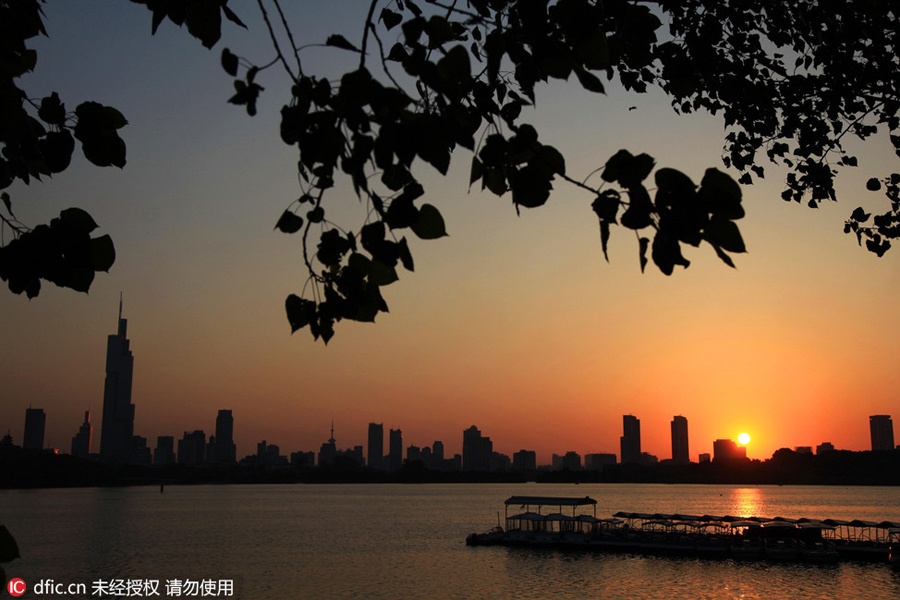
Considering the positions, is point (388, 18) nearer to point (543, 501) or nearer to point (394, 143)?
point (394, 143)

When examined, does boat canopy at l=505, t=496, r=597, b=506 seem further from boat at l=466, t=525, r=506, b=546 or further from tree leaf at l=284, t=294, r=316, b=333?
tree leaf at l=284, t=294, r=316, b=333

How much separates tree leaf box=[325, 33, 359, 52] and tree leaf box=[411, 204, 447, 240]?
0.51 metres

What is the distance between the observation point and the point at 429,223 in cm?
237

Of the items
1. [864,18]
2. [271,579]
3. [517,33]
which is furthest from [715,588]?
[517,33]

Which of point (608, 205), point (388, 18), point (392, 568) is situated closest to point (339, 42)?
point (608, 205)

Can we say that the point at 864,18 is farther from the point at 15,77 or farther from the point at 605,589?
the point at 605,589

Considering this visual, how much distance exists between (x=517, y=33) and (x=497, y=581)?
193 ft

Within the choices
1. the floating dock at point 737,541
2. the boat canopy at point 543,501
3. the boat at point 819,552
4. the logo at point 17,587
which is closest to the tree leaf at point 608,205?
the logo at point 17,587

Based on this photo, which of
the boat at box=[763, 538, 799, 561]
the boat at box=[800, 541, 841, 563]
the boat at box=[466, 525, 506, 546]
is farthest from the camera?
the boat at box=[466, 525, 506, 546]

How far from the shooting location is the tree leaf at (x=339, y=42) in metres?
2.28

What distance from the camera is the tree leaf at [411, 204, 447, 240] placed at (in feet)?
7.75

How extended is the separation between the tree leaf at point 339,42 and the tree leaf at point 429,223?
20.1 inches

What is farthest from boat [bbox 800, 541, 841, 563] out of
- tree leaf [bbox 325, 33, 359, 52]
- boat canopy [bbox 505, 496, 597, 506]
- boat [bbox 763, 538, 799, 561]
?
tree leaf [bbox 325, 33, 359, 52]

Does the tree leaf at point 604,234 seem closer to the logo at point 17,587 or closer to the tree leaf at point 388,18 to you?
the tree leaf at point 388,18
